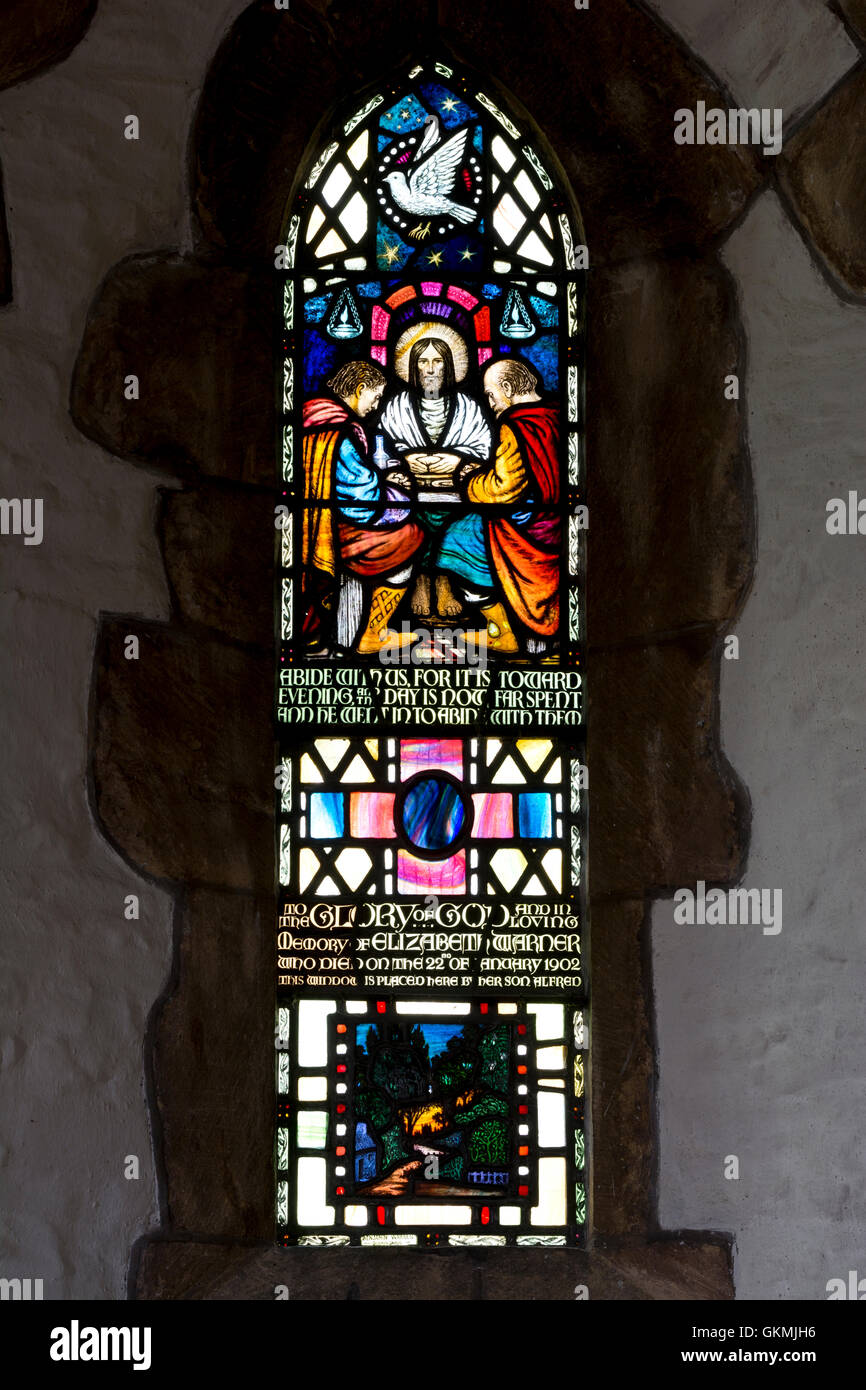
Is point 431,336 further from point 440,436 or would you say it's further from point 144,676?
point 144,676

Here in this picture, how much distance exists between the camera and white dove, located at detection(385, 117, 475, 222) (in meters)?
4.24

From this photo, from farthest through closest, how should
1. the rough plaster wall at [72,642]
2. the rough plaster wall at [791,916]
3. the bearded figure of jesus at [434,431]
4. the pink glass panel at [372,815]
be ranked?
the bearded figure of jesus at [434,431] < the pink glass panel at [372,815] < the rough plaster wall at [791,916] < the rough plaster wall at [72,642]

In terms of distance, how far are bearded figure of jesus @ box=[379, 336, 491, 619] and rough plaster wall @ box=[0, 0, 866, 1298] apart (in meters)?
0.65

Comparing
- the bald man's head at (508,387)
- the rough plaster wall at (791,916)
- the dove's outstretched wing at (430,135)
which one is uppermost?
the dove's outstretched wing at (430,135)

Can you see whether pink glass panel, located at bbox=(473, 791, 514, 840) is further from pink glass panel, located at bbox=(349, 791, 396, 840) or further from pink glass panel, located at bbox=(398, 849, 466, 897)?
pink glass panel, located at bbox=(349, 791, 396, 840)

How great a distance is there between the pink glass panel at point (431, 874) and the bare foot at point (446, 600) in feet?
1.91

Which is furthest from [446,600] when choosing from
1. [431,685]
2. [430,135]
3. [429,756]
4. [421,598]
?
[430,135]

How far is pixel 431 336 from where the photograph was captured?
4203mm

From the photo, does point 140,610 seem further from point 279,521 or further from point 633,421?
point 633,421

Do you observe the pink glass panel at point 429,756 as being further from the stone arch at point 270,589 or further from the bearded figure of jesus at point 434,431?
the bearded figure of jesus at point 434,431

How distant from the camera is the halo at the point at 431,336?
165 inches

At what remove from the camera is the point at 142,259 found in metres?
3.97

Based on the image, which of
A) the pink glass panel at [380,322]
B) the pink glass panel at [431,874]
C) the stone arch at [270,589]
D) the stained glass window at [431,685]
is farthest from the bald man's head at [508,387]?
the pink glass panel at [431,874]

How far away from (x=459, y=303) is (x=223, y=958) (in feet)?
5.63
